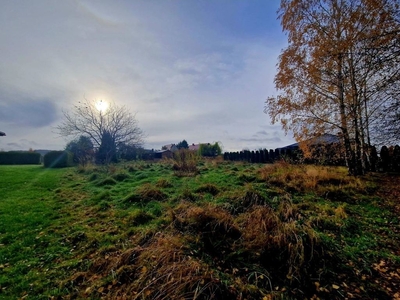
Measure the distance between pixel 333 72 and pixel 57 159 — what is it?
23063 millimetres

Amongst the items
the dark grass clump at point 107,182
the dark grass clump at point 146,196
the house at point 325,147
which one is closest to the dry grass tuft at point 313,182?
the house at point 325,147

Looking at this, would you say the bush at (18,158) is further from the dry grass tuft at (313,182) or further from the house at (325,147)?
the house at (325,147)

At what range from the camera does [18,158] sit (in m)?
24.8

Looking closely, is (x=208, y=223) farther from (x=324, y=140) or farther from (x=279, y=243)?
(x=324, y=140)

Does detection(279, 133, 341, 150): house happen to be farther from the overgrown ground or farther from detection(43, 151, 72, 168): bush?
detection(43, 151, 72, 168): bush

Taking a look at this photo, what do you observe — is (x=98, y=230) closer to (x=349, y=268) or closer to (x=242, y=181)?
(x=349, y=268)

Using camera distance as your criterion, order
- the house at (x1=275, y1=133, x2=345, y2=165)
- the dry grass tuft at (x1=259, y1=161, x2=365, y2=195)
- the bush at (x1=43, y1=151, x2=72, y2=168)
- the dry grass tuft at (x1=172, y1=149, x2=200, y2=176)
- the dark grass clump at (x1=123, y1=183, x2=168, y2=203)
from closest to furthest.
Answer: the dark grass clump at (x1=123, y1=183, x2=168, y2=203)
the dry grass tuft at (x1=259, y1=161, x2=365, y2=195)
the house at (x1=275, y1=133, x2=345, y2=165)
the dry grass tuft at (x1=172, y1=149, x2=200, y2=176)
the bush at (x1=43, y1=151, x2=72, y2=168)

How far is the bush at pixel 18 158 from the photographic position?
23659 mm

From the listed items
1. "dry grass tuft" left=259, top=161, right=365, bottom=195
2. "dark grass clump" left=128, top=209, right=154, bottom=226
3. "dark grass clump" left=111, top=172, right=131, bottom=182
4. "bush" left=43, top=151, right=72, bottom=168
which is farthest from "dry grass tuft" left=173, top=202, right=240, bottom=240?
"bush" left=43, top=151, right=72, bottom=168

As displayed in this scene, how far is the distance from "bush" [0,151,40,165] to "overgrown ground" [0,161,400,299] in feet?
80.8

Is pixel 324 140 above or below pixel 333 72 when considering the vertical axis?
below

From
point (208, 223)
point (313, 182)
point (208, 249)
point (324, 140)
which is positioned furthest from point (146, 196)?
point (324, 140)

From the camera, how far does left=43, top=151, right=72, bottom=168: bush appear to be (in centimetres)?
1945

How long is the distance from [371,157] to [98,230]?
1111 cm
